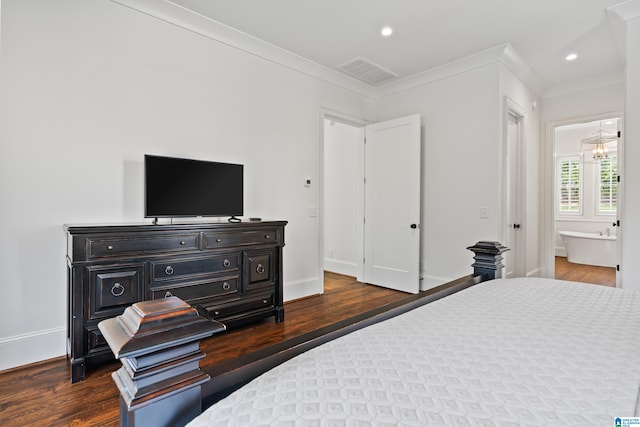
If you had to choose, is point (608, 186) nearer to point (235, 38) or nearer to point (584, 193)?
point (584, 193)

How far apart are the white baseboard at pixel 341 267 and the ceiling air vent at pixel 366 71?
8.86 ft

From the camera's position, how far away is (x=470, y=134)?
378 centimetres

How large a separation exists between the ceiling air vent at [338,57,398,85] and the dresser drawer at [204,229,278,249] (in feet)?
7.40

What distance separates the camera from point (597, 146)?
6301mm

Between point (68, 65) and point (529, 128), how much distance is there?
16.9 feet

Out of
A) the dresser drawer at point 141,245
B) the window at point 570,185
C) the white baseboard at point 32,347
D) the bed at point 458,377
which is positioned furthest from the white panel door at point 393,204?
the window at point 570,185

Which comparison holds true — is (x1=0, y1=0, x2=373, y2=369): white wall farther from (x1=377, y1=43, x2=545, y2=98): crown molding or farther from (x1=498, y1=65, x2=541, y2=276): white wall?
(x1=498, y1=65, x2=541, y2=276): white wall

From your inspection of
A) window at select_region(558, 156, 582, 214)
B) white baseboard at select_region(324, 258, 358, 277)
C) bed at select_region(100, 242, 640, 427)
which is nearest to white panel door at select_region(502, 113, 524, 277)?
white baseboard at select_region(324, 258, 358, 277)

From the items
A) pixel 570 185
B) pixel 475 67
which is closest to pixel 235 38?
pixel 475 67

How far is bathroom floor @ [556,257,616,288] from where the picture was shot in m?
4.97

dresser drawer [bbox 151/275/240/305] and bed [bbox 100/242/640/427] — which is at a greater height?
bed [bbox 100/242/640/427]

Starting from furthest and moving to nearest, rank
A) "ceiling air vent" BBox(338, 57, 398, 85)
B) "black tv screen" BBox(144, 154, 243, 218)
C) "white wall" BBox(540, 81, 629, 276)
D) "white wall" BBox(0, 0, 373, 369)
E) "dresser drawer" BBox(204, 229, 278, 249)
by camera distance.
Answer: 1. "white wall" BBox(540, 81, 629, 276)
2. "ceiling air vent" BBox(338, 57, 398, 85)
3. "dresser drawer" BBox(204, 229, 278, 249)
4. "black tv screen" BBox(144, 154, 243, 218)
5. "white wall" BBox(0, 0, 373, 369)

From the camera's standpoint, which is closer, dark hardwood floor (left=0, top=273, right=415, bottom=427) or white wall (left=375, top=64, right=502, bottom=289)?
dark hardwood floor (left=0, top=273, right=415, bottom=427)

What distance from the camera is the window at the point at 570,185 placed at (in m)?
7.26
